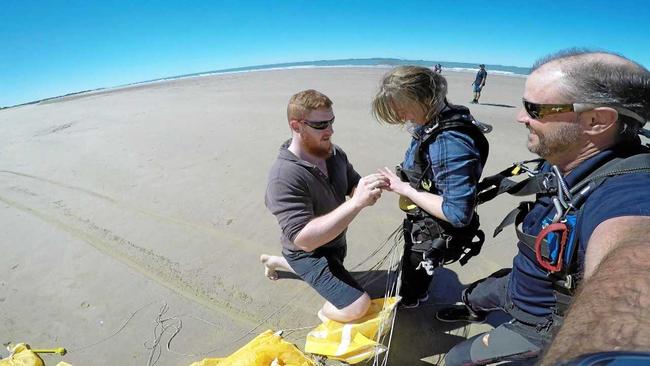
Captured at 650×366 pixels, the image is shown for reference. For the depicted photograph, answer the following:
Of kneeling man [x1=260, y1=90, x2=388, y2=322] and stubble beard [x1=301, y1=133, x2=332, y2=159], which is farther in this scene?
stubble beard [x1=301, y1=133, x2=332, y2=159]

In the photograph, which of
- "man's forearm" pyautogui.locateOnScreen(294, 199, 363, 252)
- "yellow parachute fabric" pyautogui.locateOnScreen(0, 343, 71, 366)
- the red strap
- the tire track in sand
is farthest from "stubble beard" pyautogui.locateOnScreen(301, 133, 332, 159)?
"yellow parachute fabric" pyautogui.locateOnScreen(0, 343, 71, 366)

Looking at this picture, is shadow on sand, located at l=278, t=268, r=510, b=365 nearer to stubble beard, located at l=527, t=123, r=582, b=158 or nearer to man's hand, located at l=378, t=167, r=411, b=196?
man's hand, located at l=378, t=167, r=411, b=196

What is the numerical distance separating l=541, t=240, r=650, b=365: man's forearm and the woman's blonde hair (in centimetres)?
124

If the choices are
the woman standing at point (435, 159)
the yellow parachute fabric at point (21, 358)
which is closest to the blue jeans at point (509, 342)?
the woman standing at point (435, 159)

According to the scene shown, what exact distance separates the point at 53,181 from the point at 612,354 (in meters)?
9.00

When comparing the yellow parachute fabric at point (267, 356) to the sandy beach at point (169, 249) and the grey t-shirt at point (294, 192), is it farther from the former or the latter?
the grey t-shirt at point (294, 192)

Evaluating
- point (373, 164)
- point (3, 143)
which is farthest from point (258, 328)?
point (3, 143)

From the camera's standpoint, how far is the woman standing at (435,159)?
1898 millimetres

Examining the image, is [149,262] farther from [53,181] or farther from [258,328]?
[53,181]

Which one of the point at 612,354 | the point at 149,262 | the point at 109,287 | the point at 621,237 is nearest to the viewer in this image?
the point at 612,354

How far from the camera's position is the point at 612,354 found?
0.62 metres

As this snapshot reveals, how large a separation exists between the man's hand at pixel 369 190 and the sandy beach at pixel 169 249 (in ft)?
4.90

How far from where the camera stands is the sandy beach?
3008 millimetres

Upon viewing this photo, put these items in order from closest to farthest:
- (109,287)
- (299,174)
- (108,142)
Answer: (299,174) < (109,287) < (108,142)
